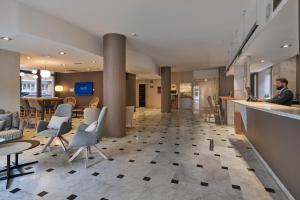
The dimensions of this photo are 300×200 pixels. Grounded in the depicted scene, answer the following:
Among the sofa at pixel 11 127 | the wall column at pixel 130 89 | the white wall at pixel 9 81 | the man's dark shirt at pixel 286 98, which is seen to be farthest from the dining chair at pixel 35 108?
the man's dark shirt at pixel 286 98

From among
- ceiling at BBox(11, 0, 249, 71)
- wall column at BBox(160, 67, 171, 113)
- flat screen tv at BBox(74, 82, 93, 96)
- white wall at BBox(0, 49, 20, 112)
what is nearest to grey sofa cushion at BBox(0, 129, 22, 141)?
white wall at BBox(0, 49, 20, 112)

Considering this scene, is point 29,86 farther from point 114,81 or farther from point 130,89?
point 114,81

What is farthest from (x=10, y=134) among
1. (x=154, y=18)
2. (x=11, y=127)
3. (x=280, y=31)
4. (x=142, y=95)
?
(x=142, y=95)

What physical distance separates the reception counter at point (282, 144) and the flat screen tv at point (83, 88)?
30.6 ft

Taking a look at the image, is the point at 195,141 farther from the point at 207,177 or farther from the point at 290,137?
the point at 290,137

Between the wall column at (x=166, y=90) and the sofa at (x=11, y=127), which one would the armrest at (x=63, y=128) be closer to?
the sofa at (x=11, y=127)

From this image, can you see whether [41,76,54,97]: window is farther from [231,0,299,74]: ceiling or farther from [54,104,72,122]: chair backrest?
[231,0,299,74]: ceiling

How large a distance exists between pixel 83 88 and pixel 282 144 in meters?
10.5

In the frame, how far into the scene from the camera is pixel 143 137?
5617 millimetres

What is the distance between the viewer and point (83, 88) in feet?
36.5

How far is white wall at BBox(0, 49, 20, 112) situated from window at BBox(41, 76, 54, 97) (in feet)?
19.1

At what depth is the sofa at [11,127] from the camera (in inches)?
157

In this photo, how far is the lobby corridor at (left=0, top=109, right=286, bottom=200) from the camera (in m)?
2.47

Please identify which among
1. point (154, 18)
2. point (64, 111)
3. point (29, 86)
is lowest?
point (64, 111)
